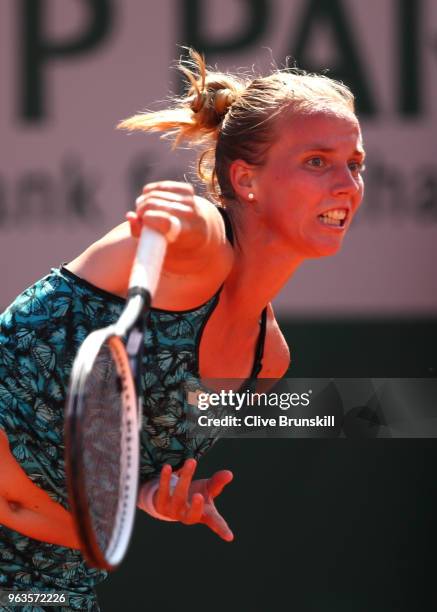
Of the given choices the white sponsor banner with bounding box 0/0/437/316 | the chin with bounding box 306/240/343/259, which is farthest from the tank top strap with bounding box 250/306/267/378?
the white sponsor banner with bounding box 0/0/437/316

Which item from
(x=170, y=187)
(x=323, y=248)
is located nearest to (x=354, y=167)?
(x=323, y=248)

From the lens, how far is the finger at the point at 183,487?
2271mm

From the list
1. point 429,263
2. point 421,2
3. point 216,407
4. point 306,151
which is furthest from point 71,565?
point 421,2

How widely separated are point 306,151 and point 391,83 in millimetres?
1889

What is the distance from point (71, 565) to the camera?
2.68 metres

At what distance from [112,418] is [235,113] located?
821mm

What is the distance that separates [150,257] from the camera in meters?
2.01

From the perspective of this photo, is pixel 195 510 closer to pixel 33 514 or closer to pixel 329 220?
pixel 33 514

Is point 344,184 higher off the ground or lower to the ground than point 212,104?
lower

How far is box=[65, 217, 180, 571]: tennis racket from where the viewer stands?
174cm

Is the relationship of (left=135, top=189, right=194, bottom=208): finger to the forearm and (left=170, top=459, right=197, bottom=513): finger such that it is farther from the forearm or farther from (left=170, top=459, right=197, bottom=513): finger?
the forearm

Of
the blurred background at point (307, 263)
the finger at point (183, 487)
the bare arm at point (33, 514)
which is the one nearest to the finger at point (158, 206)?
the finger at point (183, 487)

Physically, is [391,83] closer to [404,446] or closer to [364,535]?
[404,446]

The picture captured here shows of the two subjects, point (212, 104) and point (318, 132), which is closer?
point (318, 132)
